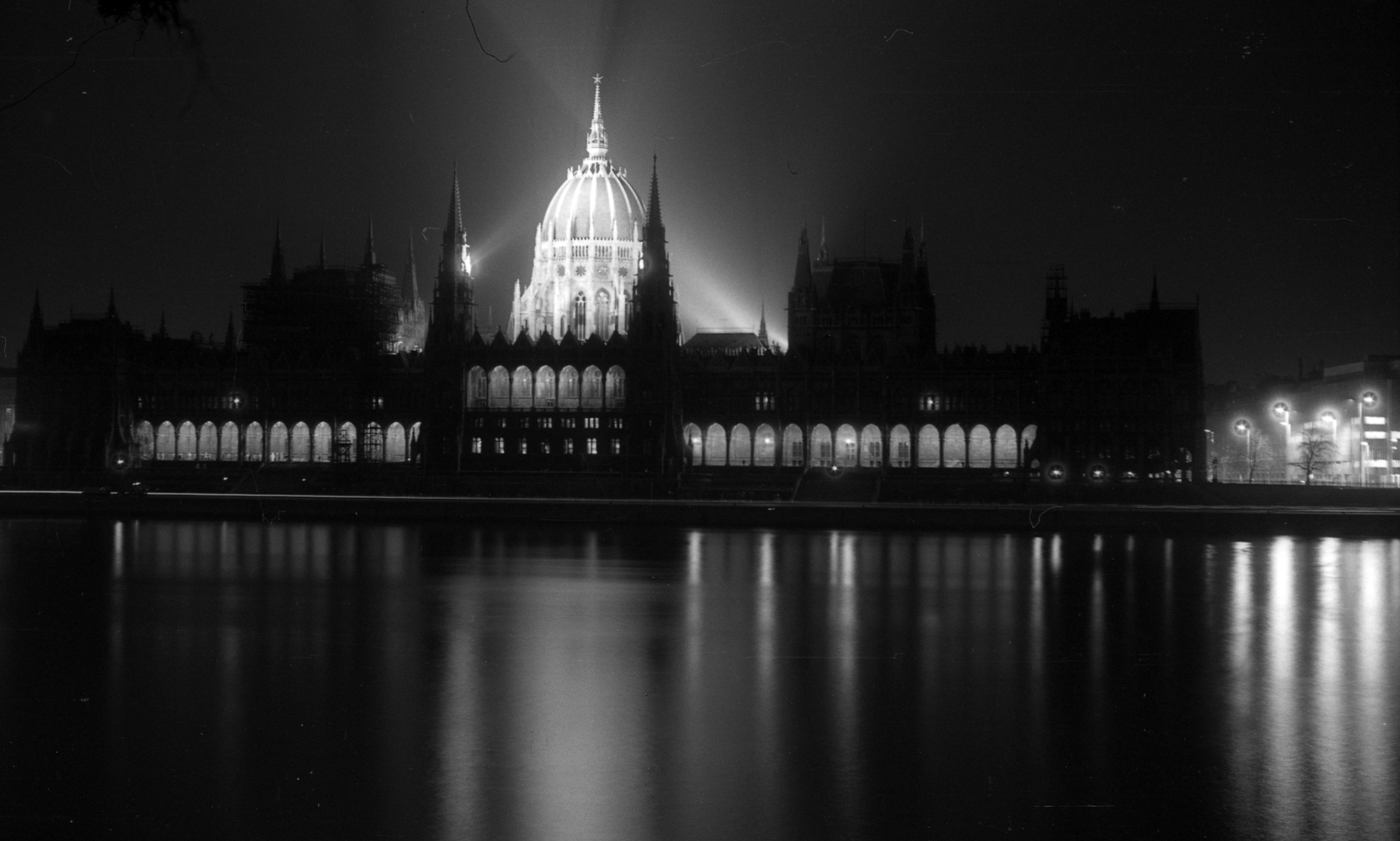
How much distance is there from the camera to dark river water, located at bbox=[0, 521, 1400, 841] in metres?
13.4

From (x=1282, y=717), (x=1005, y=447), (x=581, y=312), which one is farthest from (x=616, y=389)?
(x=1282, y=717)

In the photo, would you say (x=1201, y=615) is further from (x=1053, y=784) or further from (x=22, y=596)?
(x=22, y=596)

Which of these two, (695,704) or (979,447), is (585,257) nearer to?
(979,447)

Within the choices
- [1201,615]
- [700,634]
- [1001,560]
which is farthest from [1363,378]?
[700,634]

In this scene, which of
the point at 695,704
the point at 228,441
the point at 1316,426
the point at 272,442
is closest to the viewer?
the point at 695,704

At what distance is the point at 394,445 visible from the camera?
308 ft

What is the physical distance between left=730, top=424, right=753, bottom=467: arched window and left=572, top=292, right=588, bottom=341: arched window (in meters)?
23.7

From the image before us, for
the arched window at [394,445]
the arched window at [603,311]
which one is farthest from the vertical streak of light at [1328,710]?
the arched window at [603,311]

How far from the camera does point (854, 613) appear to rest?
1110 inches

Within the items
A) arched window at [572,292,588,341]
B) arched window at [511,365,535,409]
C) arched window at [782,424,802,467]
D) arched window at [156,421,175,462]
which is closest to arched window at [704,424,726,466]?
arched window at [782,424,802,467]

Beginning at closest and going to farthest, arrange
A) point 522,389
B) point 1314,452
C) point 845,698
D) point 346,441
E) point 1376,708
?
point 1376,708, point 845,698, point 1314,452, point 522,389, point 346,441

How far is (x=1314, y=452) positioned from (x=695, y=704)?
6792 cm

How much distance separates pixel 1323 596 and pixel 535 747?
2277 centimetres

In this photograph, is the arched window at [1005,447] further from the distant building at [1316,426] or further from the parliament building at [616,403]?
the distant building at [1316,426]
